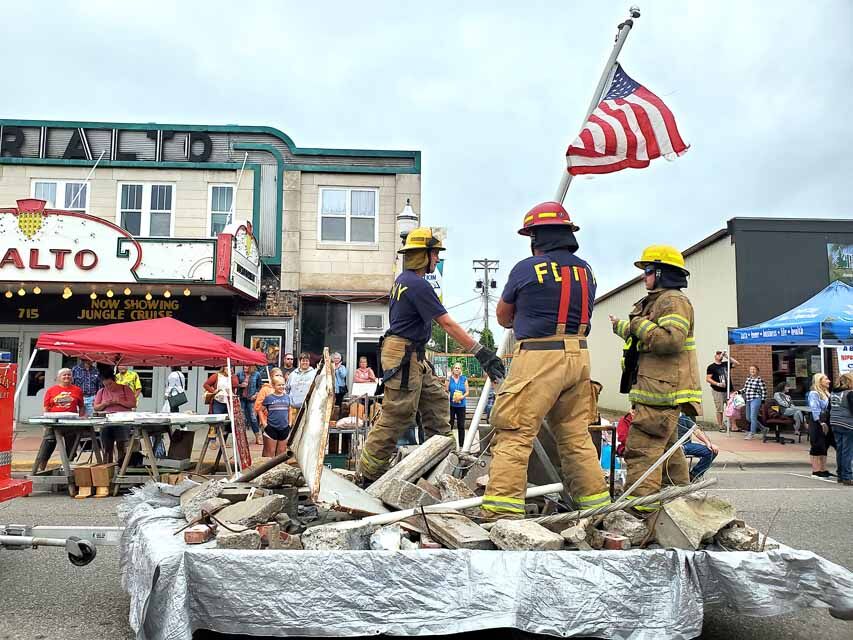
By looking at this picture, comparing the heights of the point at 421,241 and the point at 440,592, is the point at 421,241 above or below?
above

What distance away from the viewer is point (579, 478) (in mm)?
4180

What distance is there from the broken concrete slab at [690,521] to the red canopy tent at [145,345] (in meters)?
6.92

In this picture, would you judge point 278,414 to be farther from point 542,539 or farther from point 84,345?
point 542,539

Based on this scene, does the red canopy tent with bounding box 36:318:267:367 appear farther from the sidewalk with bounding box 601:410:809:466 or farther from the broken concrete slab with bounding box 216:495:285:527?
the sidewalk with bounding box 601:410:809:466

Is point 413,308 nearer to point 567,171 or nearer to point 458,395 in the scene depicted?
point 567,171

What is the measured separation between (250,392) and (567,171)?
→ 9.63 m

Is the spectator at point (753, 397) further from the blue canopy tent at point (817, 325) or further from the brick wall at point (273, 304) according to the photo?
the brick wall at point (273, 304)

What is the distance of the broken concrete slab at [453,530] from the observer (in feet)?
11.1

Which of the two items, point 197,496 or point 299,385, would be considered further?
point 299,385

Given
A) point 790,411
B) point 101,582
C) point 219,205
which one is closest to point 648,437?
point 101,582

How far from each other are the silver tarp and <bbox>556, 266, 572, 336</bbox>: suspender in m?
1.43

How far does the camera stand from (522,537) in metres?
3.35

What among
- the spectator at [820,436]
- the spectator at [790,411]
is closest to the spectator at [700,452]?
the spectator at [820,436]

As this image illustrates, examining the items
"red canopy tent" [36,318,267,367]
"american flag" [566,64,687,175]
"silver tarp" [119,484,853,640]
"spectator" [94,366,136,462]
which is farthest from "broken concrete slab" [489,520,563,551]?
"spectator" [94,366,136,462]
